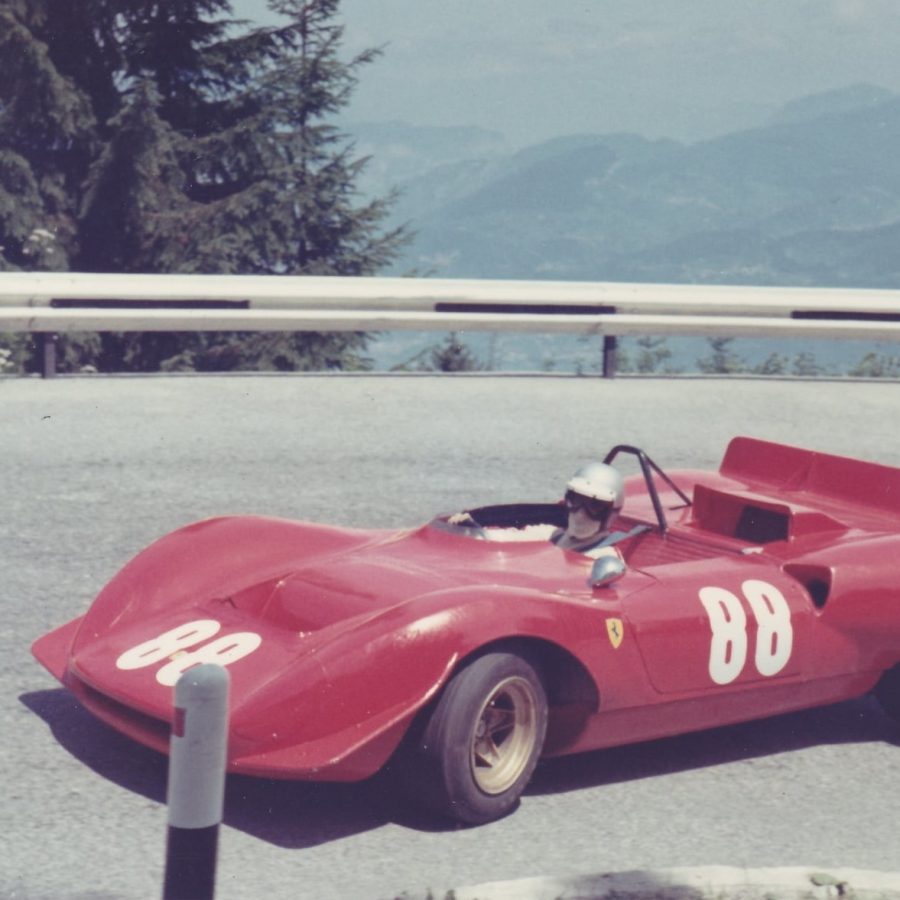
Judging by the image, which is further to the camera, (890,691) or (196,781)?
(890,691)

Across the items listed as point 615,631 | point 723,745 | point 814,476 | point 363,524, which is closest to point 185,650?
point 615,631

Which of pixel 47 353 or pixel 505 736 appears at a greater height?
pixel 47 353

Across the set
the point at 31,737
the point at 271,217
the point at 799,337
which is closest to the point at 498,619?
the point at 31,737

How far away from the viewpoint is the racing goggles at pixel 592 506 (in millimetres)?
5941

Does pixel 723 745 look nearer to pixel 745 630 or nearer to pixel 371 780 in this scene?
pixel 745 630

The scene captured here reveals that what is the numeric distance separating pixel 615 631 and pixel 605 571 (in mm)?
212

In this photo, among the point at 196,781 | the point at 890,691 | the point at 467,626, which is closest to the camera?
the point at 196,781

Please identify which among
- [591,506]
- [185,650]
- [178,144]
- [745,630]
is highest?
[178,144]

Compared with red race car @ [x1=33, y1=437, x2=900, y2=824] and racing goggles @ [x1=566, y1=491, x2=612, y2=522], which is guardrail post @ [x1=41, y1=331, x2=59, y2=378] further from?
racing goggles @ [x1=566, y1=491, x2=612, y2=522]

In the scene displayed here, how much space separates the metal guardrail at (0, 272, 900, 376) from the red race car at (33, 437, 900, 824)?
7592 millimetres

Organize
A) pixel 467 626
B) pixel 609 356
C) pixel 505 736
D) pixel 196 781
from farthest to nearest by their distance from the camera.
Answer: pixel 609 356 → pixel 505 736 → pixel 467 626 → pixel 196 781

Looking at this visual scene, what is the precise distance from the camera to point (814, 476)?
6.96 metres

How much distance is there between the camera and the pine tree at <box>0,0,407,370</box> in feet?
74.9

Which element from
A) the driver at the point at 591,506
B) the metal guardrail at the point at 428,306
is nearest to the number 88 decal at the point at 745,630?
the driver at the point at 591,506
